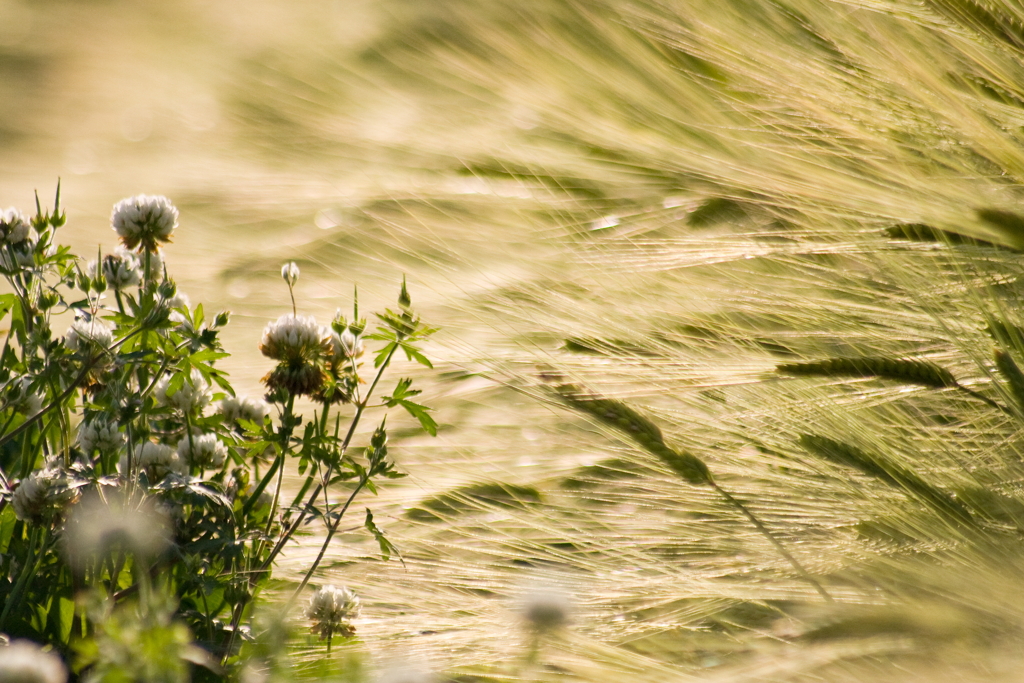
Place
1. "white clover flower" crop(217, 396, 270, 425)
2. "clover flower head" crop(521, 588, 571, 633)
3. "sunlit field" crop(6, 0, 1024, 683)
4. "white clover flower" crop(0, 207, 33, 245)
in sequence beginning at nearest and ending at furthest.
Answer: "clover flower head" crop(521, 588, 571, 633) < "sunlit field" crop(6, 0, 1024, 683) < "white clover flower" crop(0, 207, 33, 245) < "white clover flower" crop(217, 396, 270, 425)

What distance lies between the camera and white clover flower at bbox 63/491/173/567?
0.60 meters

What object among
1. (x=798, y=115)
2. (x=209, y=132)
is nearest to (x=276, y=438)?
(x=798, y=115)

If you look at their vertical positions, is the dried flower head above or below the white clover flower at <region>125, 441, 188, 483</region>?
above

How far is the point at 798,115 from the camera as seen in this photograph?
1153 mm

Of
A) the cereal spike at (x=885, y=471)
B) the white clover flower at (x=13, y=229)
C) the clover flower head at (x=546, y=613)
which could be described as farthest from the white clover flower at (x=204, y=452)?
the cereal spike at (x=885, y=471)

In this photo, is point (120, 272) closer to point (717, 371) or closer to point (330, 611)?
point (330, 611)

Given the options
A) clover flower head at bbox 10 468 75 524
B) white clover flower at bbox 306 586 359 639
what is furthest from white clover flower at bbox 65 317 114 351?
white clover flower at bbox 306 586 359 639

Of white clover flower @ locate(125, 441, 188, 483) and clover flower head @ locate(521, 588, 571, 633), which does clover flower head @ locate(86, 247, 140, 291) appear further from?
clover flower head @ locate(521, 588, 571, 633)

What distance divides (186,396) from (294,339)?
0.36ft

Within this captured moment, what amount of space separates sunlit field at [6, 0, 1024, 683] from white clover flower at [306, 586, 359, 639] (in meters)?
0.02

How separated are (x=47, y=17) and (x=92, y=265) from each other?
327 centimetres

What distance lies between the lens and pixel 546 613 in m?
0.59

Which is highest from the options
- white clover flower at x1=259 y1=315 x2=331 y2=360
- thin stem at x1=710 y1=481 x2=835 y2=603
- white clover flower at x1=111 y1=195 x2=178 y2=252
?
thin stem at x1=710 y1=481 x2=835 y2=603

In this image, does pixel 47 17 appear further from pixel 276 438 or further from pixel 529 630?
pixel 529 630
